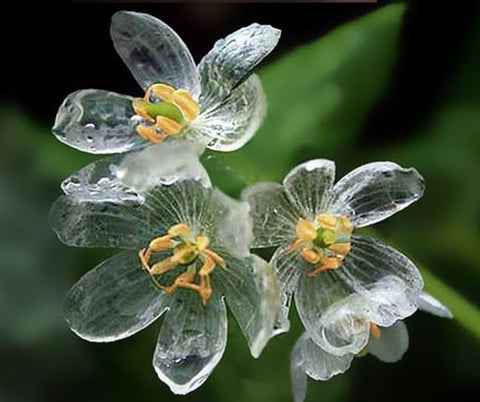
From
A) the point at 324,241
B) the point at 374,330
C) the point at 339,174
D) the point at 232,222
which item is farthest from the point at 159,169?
the point at 339,174

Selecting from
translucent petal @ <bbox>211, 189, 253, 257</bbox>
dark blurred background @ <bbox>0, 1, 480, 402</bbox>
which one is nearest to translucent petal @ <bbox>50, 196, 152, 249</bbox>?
translucent petal @ <bbox>211, 189, 253, 257</bbox>

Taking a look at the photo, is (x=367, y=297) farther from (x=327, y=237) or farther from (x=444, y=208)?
(x=444, y=208)

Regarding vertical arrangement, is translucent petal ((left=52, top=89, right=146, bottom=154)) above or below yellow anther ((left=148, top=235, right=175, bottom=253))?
above

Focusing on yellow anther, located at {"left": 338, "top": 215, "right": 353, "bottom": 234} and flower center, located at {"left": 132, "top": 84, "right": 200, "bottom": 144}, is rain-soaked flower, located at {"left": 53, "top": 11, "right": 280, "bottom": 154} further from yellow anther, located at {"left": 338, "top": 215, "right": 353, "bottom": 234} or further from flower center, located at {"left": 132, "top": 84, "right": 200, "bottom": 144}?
yellow anther, located at {"left": 338, "top": 215, "right": 353, "bottom": 234}

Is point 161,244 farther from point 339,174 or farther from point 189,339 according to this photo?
point 339,174

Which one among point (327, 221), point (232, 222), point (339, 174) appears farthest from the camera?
point (339, 174)

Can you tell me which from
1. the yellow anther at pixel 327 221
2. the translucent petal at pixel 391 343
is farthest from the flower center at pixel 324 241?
the translucent petal at pixel 391 343

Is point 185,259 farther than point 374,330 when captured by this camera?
No
